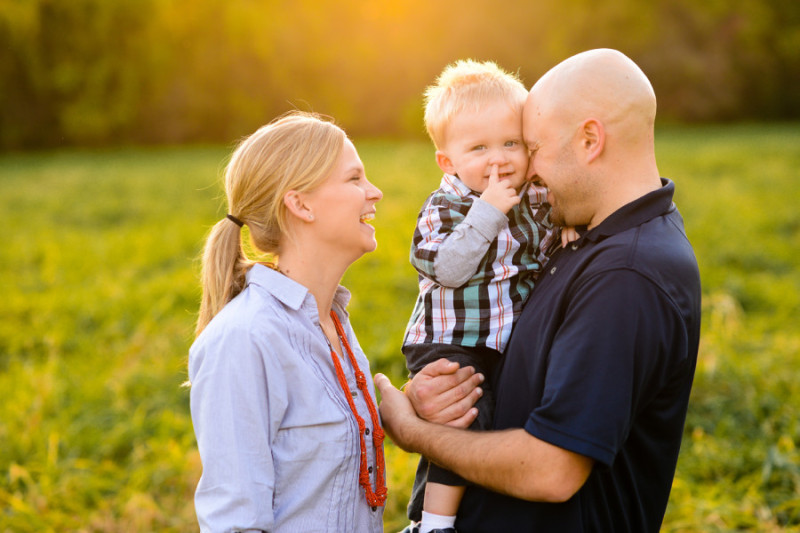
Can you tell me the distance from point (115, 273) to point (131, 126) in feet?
77.4

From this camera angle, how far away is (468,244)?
2.56 metres

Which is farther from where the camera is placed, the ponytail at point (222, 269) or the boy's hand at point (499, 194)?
the boy's hand at point (499, 194)

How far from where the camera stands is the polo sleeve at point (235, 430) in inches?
82.6

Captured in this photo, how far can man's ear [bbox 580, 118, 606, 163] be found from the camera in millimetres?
2275

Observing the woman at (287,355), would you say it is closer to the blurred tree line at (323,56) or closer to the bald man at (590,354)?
the bald man at (590,354)

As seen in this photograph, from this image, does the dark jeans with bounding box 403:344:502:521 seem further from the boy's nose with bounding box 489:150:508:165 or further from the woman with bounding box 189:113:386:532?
the boy's nose with bounding box 489:150:508:165

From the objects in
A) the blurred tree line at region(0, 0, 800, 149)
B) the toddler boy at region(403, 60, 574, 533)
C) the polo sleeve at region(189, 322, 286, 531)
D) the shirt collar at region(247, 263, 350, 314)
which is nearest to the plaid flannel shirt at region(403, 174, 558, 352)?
the toddler boy at region(403, 60, 574, 533)

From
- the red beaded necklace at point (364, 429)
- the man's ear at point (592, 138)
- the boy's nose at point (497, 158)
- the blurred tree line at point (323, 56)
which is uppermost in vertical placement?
the blurred tree line at point (323, 56)

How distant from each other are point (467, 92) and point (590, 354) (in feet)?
3.93

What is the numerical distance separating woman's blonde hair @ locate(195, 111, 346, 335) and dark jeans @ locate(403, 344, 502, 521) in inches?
25.1

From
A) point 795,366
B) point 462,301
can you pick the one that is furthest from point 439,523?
point 795,366

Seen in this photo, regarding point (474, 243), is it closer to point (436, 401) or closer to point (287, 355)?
point (436, 401)

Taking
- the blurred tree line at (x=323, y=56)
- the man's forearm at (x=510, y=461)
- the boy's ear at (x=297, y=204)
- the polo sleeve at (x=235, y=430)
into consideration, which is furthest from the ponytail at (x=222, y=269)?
the blurred tree line at (x=323, y=56)

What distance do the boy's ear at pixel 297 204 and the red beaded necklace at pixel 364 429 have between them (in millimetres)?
455
